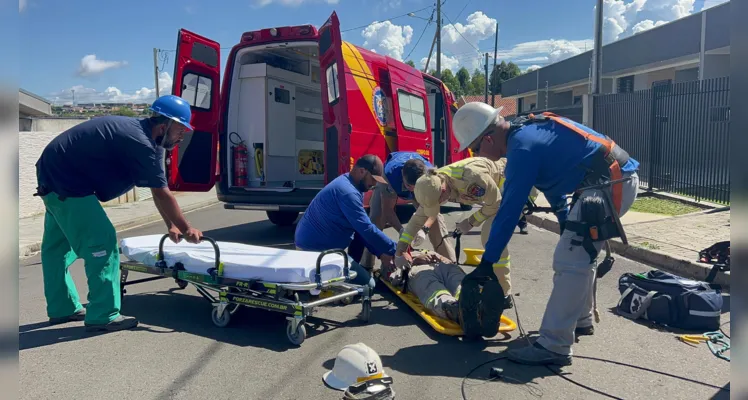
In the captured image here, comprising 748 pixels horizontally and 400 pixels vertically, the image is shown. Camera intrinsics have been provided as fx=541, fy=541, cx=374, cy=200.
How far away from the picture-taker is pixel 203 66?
7.85 meters

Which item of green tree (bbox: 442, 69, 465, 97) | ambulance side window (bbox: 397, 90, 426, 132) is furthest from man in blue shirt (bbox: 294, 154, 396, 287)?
green tree (bbox: 442, 69, 465, 97)

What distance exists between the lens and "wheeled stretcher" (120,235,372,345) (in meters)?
4.04

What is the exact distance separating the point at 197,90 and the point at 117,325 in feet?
14.6

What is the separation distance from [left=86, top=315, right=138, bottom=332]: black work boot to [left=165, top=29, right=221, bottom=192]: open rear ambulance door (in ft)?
11.9

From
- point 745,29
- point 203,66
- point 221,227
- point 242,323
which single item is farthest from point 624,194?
point 221,227

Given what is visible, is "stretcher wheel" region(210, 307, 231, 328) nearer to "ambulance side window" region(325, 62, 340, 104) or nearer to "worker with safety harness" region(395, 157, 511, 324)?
"worker with safety harness" region(395, 157, 511, 324)

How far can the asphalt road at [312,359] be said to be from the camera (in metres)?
3.26

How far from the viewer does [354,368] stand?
3.06 metres

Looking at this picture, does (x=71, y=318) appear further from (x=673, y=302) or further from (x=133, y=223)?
(x=133, y=223)

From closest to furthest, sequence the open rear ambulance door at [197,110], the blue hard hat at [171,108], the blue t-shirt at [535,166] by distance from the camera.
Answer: the blue t-shirt at [535,166] → the blue hard hat at [171,108] → the open rear ambulance door at [197,110]

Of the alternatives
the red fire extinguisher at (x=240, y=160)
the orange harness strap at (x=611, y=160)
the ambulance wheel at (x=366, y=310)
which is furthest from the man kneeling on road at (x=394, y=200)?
the red fire extinguisher at (x=240, y=160)

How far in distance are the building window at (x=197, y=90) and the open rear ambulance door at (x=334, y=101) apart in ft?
6.31

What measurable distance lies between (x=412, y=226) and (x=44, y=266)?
3.10 metres

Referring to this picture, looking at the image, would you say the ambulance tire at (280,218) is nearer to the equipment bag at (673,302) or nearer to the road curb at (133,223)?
the road curb at (133,223)
